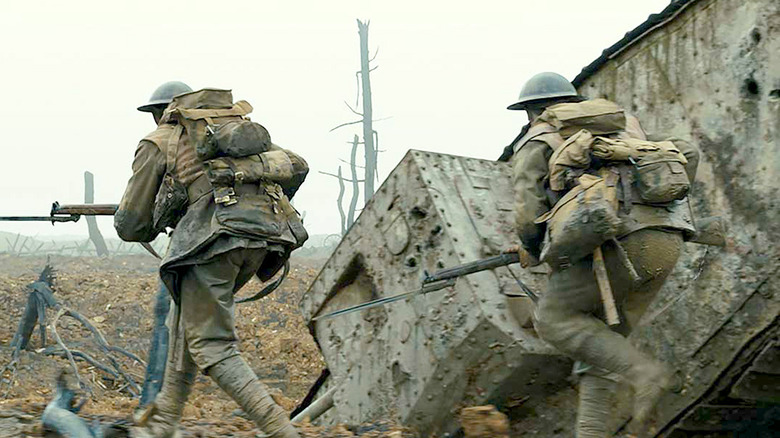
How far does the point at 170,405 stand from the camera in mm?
5305

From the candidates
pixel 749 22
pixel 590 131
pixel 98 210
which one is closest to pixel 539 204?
pixel 590 131

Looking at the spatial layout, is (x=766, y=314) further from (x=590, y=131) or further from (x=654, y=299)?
(x=590, y=131)

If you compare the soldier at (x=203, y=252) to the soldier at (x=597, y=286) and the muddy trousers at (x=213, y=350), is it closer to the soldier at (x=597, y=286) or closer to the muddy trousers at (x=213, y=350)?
the muddy trousers at (x=213, y=350)

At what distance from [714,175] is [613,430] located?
1.29m

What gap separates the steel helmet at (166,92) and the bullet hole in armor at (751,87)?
271 cm

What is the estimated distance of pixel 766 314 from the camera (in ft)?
15.5

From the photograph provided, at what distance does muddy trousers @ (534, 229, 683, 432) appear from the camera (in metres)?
4.51

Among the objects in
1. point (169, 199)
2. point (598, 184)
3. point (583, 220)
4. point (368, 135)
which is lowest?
point (583, 220)

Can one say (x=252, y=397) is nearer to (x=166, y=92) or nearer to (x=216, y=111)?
(x=216, y=111)

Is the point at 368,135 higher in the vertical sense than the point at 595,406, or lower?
higher

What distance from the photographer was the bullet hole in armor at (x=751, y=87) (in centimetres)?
480

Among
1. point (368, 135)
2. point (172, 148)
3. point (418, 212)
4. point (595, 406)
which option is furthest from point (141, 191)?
point (368, 135)

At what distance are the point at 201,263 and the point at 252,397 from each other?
25.6 inches

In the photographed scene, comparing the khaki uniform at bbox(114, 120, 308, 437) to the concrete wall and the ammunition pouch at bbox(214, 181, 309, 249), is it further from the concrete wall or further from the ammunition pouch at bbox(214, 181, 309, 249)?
the concrete wall
